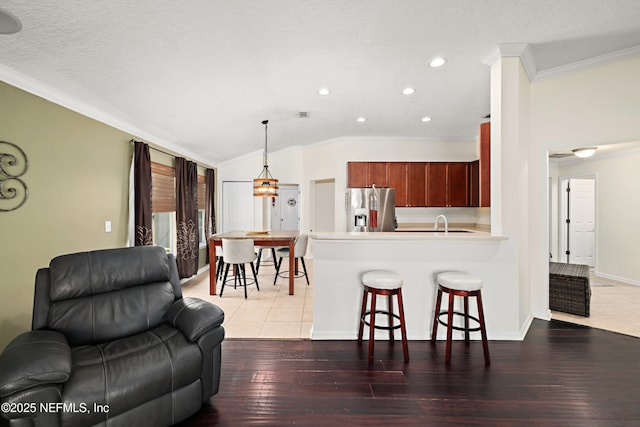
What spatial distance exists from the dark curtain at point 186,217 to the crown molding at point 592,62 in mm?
5182

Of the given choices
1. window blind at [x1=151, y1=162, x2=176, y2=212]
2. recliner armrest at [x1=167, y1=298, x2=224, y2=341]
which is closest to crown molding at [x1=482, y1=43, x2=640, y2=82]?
recliner armrest at [x1=167, y1=298, x2=224, y2=341]

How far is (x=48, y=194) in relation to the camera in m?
2.64

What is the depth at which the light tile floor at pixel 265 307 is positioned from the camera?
319 cm

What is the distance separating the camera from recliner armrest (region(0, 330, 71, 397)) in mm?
1358

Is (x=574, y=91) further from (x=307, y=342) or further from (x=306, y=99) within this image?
(x=307, y=342)

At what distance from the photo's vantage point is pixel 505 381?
2.23m

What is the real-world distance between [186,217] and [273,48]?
360cm

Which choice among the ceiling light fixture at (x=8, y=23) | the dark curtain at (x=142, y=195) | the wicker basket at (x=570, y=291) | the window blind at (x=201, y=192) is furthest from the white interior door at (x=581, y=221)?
the ceiling light fixture at (x=8, y=23)

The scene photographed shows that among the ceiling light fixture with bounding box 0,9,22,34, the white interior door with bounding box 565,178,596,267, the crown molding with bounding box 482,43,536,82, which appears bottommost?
the white interior door with bounding box 565,178,596,267

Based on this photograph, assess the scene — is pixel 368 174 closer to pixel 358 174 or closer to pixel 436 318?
pixel 358 174

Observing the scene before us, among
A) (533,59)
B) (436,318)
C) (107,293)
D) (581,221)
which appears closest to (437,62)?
(533,59)

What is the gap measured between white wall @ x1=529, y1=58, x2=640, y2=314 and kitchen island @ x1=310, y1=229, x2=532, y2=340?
2.51 feet

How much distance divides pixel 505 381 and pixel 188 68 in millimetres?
3663

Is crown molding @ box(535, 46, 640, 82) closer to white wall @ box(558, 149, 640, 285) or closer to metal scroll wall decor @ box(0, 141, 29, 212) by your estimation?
white wall @ box(558, 149, 640, 285)
